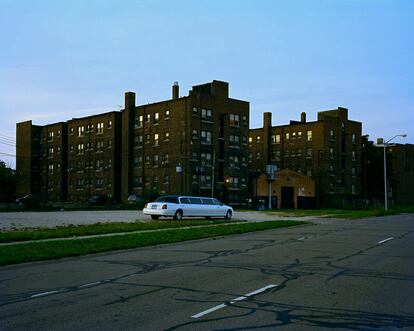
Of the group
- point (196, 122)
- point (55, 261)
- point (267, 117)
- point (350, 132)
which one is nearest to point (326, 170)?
point (350, 132)

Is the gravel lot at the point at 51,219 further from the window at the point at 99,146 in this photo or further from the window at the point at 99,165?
the window at the point at 99,146

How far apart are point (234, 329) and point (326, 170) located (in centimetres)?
8641

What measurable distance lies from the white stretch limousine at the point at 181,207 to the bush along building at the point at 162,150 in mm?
30470

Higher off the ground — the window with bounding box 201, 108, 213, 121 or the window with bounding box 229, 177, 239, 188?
the window with bounding box 201, 108, 213, 121

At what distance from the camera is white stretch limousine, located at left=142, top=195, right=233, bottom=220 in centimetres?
3278

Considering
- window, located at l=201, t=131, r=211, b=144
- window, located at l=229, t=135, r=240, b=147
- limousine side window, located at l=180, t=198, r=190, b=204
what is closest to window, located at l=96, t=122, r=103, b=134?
window, located at l=201, t=131, r=211, b=144

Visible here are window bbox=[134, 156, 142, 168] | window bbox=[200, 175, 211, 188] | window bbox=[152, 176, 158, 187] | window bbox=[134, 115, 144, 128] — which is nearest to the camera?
window bbox=[200, 175, 211, 188]

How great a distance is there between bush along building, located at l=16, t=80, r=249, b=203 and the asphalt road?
5206 centimetres

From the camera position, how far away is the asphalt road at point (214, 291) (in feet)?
24.2

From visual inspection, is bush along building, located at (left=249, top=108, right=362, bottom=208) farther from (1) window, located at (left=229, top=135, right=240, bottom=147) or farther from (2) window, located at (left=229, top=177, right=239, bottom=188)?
(1) window, located at (left=229, top=135, right=240, bottom=147)

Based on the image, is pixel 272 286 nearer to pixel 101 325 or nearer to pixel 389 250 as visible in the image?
pixel 101 325

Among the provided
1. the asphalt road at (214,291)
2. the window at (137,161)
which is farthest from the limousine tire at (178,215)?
the window at (137,161)

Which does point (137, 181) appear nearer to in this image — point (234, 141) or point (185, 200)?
point (234, 141)

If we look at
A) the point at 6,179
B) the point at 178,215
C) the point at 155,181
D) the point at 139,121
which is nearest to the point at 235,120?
the point at 139,121
